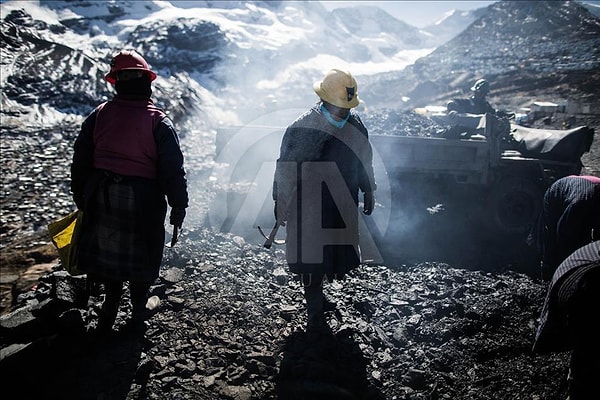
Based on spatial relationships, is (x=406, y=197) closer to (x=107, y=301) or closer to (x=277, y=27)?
(x=107, y=301)

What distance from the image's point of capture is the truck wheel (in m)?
5.59

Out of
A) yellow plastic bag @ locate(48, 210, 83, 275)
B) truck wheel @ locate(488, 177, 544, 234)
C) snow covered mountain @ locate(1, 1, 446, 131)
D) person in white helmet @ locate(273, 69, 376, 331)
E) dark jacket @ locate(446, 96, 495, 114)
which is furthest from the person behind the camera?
snow covered mountain @ locate(1, 1, 446, 131)

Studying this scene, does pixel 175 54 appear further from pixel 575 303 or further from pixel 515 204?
pixel 575 303

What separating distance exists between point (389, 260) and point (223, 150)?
3.99 meters

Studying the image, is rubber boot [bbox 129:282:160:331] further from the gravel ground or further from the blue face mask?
the blue face mask

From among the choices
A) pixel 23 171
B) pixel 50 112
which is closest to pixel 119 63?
pixel 23 171

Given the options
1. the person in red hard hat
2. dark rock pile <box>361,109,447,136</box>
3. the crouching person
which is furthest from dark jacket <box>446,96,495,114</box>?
the person in red hard hat

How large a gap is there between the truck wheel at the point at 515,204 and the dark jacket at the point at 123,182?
502 centimetres

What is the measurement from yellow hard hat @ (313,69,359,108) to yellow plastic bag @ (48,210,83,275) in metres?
1.94

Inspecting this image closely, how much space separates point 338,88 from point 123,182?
1.64 m

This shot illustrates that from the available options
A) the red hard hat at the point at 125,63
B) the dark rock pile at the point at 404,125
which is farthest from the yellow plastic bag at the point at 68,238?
the dark rock pile at the point at 404,125

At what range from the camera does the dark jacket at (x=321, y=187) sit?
285 centimetres

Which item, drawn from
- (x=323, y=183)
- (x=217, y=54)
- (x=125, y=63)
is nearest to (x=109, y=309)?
(x=125, y=63)

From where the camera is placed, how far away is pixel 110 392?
235 centimetres
